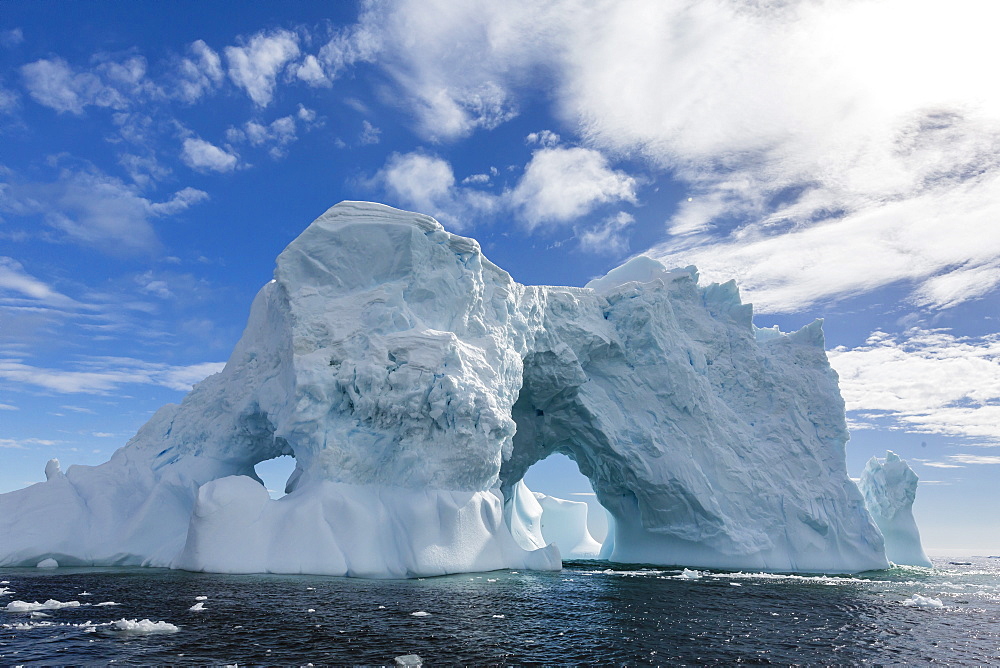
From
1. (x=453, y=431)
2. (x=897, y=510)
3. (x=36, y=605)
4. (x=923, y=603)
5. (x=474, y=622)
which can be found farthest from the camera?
(x=897, y=510)

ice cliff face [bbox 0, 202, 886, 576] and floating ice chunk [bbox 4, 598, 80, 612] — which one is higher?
ice cliff face [bbox 0, 202, 886, 576]

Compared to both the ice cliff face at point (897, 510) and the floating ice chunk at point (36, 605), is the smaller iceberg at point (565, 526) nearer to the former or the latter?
the ice cliff face at point (897, 510)

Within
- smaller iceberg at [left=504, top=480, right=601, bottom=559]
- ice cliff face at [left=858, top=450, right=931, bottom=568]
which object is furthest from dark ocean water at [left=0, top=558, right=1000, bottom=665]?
smaller iceberg at [left=504, top=480, right=601, bottom=559]

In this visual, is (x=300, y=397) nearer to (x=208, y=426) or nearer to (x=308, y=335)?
(x=308, y=335)

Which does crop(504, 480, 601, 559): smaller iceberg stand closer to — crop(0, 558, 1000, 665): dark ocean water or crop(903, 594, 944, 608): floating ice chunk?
crop(0, 558, 1000, 665): dark ocean water

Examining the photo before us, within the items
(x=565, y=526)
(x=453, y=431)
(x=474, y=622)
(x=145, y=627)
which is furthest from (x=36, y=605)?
(x=565, y=526)

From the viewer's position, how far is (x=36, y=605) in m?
11.4

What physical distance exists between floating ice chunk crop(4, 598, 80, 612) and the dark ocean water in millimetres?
81

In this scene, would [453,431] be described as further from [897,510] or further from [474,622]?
[897,510]

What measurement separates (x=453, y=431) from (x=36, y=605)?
34.8 feet

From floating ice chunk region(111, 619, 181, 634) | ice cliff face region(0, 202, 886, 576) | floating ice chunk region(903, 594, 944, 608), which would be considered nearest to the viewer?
floating ice chunk region(111, 619, 181, 634)

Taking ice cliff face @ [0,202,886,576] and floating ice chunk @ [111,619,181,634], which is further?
ice cliff face @ [0,202,886,576]

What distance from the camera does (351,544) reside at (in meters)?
17.1

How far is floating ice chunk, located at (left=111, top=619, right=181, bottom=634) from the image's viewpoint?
9406 mm
